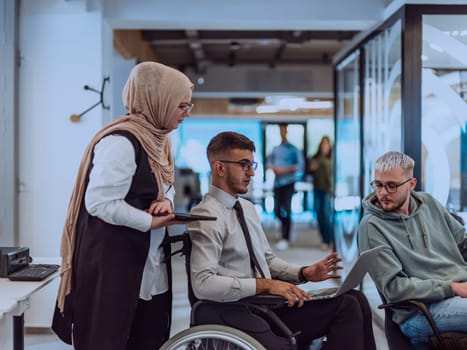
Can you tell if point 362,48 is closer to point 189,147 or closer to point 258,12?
point 258,12

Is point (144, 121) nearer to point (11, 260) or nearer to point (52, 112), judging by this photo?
point (11, 260)

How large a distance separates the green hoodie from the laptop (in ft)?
0.40

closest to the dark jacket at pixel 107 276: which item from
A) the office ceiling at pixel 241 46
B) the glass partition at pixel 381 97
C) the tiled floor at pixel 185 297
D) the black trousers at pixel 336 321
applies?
the tiled floor at pixel 185 297

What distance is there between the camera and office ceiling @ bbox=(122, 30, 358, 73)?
260 inches

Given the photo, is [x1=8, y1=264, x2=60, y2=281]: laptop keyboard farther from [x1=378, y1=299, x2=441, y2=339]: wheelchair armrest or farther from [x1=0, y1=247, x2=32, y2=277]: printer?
[x1=378, y1=299, x2=441, y2=339]: wheelchair armrest

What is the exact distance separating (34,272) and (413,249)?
4.80 ft

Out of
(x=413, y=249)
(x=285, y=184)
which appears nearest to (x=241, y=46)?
(x=285, y=184)

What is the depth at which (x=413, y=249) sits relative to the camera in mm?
2199

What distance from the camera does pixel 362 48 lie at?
438 cm

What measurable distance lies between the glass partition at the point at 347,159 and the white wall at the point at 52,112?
7.27 ft

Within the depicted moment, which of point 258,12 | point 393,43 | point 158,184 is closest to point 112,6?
point 258,12

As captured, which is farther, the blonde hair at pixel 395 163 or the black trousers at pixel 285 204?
the black trousers at pixel 285 204

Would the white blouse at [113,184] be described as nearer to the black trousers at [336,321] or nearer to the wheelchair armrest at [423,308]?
the black trousers at [336,321]

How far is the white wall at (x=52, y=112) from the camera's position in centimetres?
352
